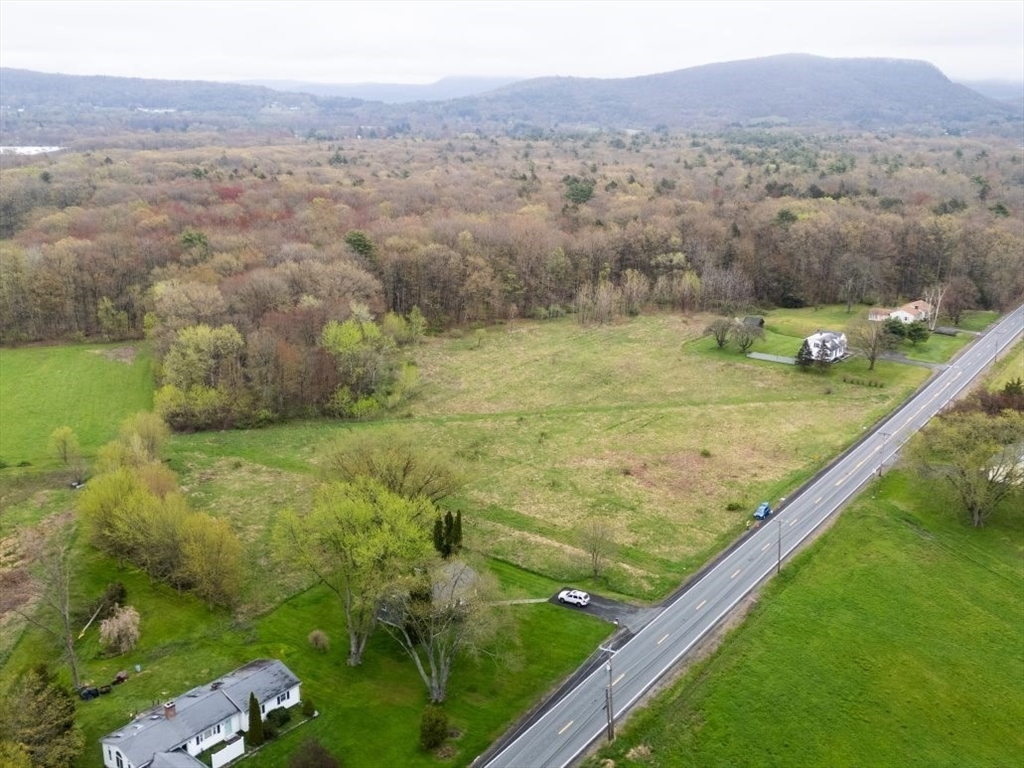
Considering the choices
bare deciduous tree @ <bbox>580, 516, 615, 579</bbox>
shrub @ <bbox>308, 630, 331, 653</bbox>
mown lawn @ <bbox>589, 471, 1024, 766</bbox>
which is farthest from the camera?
bare deciduous tree @ <bbox>580, 516, 615, 579</bbox>

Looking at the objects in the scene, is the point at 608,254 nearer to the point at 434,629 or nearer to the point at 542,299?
the point at 542,299

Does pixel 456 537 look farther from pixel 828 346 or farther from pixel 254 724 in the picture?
pixel 828 346

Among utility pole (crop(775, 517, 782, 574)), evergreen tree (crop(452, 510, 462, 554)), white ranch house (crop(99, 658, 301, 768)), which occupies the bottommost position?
utility pole (crop(775, 517, 782, 574))

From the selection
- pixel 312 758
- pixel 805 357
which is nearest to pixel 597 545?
pixel 312 758

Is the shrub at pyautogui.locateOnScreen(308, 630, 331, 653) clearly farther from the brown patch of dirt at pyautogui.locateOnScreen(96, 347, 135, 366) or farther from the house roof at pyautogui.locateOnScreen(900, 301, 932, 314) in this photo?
the house roof at pyautogui.locateOnScreen(900, 301, 932, 314)

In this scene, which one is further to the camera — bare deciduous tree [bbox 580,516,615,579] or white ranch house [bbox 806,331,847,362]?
white ranch house [bbox 806,331,847,362]

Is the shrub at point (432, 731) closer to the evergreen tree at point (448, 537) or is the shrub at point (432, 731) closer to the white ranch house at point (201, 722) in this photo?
the white ranch house at point (201, 722)

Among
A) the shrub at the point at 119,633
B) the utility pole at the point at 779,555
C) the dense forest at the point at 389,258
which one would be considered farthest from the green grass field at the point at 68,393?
the utility pole at the point at 779,555

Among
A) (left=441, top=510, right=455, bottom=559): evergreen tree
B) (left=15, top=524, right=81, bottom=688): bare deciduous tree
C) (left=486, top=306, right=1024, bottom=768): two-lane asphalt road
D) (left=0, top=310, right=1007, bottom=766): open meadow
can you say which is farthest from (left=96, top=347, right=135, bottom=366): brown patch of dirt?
(left=486, top=306, right=1024, bottom=768): two-lane asphalt road
